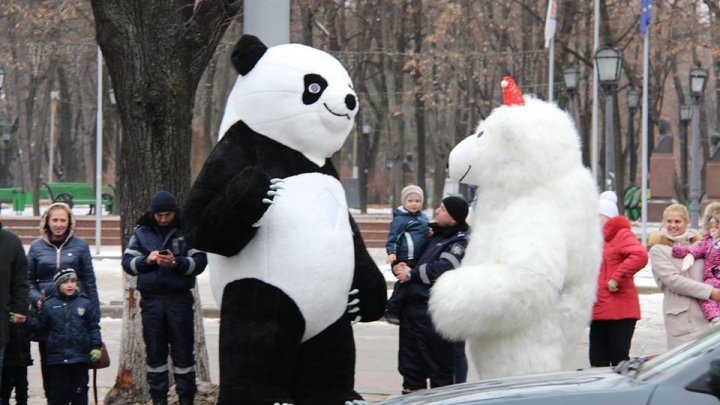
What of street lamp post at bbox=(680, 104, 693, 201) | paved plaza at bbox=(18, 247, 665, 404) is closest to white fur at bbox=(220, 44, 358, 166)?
paved plaza at bbox=(18, 247, 665, 404)

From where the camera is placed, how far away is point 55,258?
26.3 feet

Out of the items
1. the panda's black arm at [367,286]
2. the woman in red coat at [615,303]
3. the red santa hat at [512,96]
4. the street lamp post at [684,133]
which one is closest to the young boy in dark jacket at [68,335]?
the panda's black arm at [367,286]

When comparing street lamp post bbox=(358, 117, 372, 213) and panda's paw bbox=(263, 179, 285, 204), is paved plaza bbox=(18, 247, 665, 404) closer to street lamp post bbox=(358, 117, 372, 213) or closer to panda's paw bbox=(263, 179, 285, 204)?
panda's paw bbox=(263, 179, 285, 204)

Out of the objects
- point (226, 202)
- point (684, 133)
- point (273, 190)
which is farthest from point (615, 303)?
point (684, 133)

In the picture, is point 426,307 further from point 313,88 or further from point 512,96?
point 313,88

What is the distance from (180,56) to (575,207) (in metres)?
3.67

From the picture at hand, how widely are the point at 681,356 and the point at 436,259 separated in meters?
3.47

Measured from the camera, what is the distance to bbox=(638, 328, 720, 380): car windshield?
432cm

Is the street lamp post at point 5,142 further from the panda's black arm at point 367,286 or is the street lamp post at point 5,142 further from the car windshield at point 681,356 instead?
the car windshield at point 681,356

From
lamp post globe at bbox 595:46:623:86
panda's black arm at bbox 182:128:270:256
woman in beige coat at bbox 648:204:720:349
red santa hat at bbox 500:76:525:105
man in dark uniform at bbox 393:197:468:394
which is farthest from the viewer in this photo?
lamp post globe at bbox 595:46:623:86

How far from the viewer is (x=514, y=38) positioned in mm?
39812

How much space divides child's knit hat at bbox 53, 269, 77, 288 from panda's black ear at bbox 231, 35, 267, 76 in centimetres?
228

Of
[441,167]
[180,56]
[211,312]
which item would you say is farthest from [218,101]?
[180,56]

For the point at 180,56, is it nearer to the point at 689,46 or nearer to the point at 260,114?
the point at 260,114
